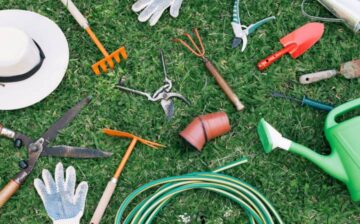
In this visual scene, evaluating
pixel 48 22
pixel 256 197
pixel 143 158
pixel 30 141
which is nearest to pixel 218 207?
pixel 256 197

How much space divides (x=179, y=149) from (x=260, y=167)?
456 millimetres

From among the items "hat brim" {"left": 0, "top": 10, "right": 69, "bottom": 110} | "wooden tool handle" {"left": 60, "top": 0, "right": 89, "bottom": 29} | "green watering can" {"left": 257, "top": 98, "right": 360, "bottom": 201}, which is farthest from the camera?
"wooden tool handle" {"left": 60, "top": 0, "right": 89, "bottom": 29}

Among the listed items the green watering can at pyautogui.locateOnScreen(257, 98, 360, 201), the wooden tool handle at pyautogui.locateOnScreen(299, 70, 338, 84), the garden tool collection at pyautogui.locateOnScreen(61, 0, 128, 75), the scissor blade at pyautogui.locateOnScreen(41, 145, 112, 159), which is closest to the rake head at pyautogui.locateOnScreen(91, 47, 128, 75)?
the garden tool collection at pyautogui.locateOnScreen(61, 0, 128, 75)

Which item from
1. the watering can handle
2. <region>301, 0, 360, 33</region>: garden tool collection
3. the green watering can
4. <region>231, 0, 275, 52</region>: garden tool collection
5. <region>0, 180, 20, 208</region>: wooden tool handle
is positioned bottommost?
the green watering can

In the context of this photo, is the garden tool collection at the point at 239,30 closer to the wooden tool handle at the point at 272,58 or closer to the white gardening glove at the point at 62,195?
the wooden tool handle at the point at 272,58

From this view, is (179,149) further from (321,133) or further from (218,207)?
(321,133)

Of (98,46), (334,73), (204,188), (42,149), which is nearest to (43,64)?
(98,46)

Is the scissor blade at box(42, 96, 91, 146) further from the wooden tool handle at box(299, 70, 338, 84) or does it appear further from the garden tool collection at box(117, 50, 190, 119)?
the wooden tool handle at box(299, 70, 338, 84)

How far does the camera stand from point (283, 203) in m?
2.88

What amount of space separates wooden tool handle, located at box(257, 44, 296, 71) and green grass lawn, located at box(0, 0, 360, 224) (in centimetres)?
5

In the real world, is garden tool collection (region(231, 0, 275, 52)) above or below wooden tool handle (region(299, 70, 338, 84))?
above

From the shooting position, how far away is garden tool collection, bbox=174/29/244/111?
2.90m

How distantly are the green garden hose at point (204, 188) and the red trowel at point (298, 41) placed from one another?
69cm

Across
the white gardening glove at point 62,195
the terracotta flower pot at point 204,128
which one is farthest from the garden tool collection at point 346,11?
the white gardening glove at point 62,195
